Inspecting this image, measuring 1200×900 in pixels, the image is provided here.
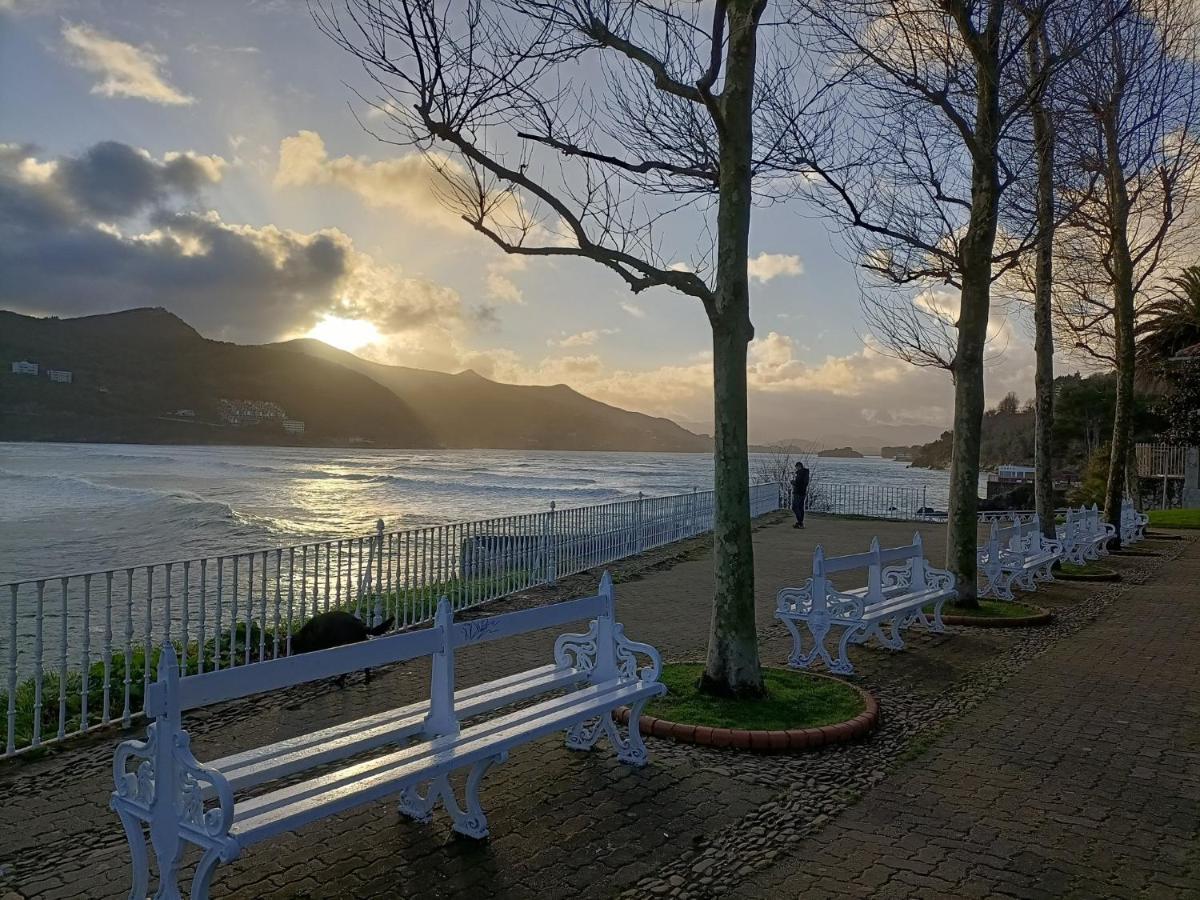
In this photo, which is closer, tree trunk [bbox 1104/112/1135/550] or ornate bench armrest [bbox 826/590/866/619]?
ornate bench armrest [bbox 826/590/866/619]

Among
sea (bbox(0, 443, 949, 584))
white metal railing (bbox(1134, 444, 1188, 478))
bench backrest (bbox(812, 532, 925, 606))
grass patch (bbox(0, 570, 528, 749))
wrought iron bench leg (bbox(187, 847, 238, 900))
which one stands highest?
white metal railing (bbox(1134, 444, 1188, 478))

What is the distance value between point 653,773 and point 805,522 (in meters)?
21.3

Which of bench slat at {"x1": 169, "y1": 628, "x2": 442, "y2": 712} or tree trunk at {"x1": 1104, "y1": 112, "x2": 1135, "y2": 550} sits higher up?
tree trunk at {"x1": 1104, "y1": 112, "x2": 1135, "y2": 550}

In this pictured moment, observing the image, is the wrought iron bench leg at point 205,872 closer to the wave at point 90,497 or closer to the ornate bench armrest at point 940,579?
the ornate bench armrest at point 940,579

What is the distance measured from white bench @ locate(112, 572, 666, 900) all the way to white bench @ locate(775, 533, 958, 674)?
2.63 metres

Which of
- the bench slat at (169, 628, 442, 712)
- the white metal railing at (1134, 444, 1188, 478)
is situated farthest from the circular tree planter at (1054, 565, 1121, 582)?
the white metal railing at (1134, 444, 1188, 478)

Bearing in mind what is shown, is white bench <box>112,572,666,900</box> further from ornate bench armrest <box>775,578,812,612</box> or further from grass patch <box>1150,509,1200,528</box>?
grass patch <box>1150,509,1200,528</box>

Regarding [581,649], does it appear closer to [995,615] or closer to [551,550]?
[995,615]

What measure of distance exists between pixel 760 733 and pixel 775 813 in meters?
1.13

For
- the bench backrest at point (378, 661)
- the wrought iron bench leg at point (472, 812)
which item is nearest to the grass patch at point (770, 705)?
the bench backrest at point (378, 661)

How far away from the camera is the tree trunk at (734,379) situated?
22.1ft

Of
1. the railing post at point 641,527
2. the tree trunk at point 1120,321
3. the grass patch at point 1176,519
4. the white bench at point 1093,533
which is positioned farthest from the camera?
the grass patch at point 1176,519

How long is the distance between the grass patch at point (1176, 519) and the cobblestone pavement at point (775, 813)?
65.7 feet

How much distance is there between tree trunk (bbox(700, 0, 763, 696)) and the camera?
673cm
